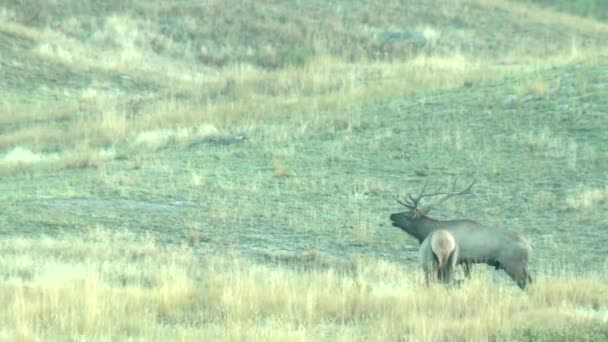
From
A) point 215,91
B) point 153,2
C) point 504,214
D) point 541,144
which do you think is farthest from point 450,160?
point 153,2

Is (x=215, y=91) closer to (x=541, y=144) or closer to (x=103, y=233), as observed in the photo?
(x=541, y=144)

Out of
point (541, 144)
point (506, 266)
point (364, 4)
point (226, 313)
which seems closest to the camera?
point (226, 313)

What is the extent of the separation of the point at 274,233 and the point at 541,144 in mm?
6008

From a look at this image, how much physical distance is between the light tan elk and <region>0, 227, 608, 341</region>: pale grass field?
0.19 metres

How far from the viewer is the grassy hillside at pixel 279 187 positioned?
11195 mm

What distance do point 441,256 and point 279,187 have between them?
27.1 feet

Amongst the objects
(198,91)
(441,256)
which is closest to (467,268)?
(441,256)

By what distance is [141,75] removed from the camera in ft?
128

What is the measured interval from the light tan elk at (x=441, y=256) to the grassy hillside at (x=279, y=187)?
38 cm

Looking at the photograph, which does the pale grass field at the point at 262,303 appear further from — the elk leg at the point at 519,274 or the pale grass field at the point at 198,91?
the pale grass field at the point at 198,91

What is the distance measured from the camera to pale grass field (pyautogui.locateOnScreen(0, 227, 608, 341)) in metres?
10.2

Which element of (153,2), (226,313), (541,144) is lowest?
(226,313)

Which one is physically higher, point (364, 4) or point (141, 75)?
point (364, 4)

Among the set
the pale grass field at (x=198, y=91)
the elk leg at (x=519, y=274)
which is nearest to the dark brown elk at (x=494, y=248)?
the elk leg at (x=519, y=274)
